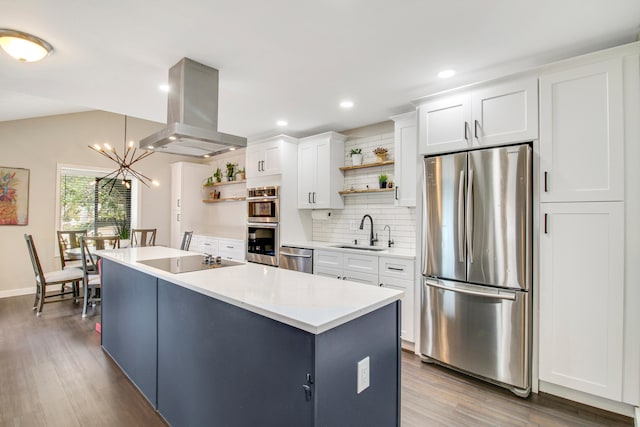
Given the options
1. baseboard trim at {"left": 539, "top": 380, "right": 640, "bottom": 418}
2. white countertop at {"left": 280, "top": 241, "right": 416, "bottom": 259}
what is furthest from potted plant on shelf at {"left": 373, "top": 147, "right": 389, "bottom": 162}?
baseboard trim at {"left": 539, "top": 380, "right": 640, "bottom": 418}

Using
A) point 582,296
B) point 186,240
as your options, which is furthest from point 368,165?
point 186,240

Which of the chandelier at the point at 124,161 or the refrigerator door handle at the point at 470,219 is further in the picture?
the chandelier at the point at 124,161

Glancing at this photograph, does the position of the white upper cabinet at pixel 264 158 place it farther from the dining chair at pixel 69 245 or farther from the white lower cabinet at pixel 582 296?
the white lower cabinet at pixel 582 296

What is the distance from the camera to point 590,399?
7.22ft

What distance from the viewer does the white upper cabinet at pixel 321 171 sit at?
4164 millimetres

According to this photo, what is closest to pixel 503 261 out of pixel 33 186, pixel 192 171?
pixel 192 171

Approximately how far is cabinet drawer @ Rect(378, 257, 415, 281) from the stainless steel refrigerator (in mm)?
203

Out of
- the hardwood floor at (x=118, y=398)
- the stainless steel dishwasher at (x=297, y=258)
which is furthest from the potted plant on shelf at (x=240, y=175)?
the hardwood floor at (x=118, y=398)

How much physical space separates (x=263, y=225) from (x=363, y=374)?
3341 millimetres

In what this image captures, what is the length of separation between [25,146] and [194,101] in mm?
4499

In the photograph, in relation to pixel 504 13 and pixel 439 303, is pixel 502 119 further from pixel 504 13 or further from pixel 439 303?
pixel 439 303

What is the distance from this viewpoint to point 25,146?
4996 millimetres

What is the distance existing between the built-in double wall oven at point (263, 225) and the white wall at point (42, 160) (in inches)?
129

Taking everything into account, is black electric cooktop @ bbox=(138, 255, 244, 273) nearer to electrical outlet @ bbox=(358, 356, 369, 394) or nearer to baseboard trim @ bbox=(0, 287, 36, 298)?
electrical outlet @ bbox=(358, 356, 369, 394)
